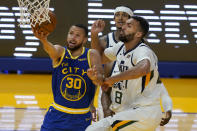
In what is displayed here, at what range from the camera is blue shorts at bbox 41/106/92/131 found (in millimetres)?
4090

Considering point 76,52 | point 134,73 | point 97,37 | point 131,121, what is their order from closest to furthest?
1. point 134,73
2. point 131,121
3. point 76,52
4. point 97,37

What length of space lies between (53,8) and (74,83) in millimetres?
6238

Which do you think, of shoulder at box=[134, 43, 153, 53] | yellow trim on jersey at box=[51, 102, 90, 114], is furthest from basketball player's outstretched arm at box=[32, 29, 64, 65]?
shoulder at box=[134, 43, 153, 53]

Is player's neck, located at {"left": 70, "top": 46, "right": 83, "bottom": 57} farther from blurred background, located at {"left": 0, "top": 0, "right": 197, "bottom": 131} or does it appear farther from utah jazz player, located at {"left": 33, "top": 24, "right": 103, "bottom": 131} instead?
blurred background, located at {"left": 0, "top": 0, "right": 197, "bottom": 131}

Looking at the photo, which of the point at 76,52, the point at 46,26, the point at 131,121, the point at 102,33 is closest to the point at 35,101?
the point at 102,33

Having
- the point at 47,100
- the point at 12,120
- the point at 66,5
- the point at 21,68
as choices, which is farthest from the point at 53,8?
the point at 12,120

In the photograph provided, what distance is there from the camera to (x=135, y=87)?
155 inches

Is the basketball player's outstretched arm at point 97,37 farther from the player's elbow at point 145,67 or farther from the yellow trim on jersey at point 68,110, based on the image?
the player's elbow at point 145,67

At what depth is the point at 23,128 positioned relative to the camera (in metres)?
6.06

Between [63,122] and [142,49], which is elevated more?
[142,49]

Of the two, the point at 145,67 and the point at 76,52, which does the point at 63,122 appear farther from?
the point at 145,67

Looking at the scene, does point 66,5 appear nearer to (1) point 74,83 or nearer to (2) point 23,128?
(2) point 23,128

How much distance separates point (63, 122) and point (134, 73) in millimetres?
978

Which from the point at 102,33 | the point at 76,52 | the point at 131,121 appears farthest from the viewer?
the point at 102,33
